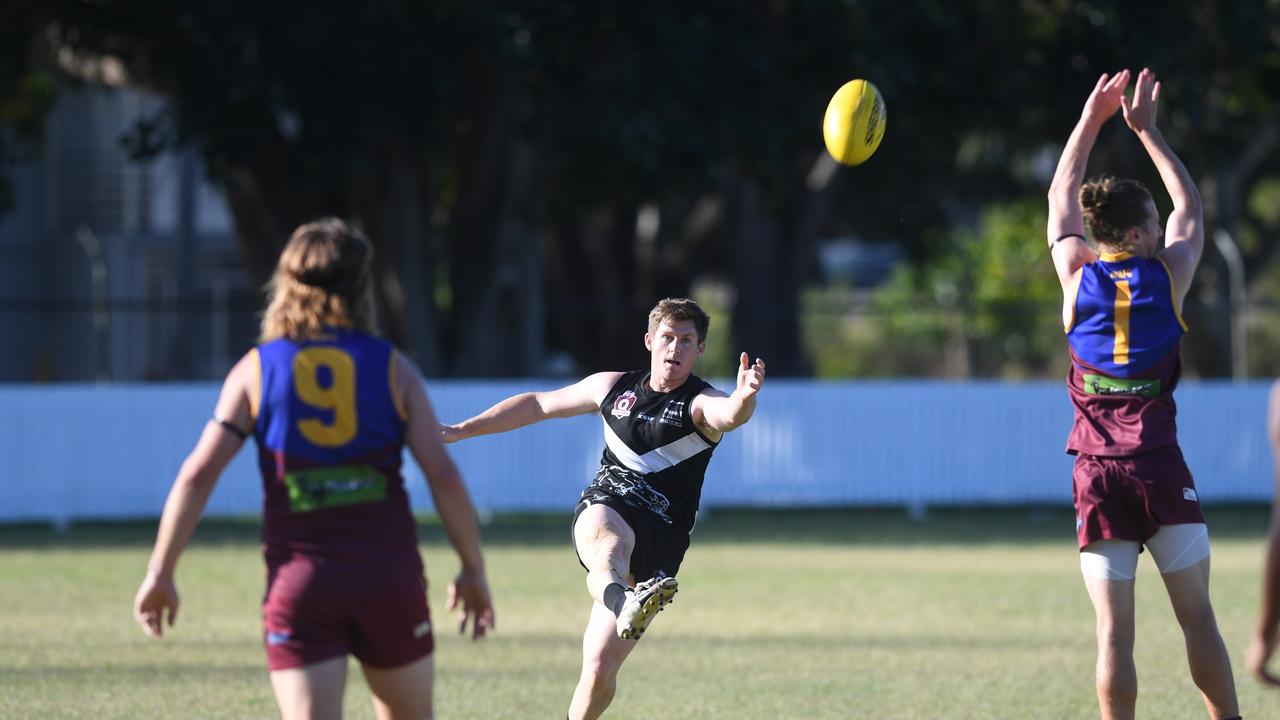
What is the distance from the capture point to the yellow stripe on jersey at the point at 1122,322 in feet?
19.3

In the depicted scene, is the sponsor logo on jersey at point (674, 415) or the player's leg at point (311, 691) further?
the sponsor logo on jersey at point (674, 415)

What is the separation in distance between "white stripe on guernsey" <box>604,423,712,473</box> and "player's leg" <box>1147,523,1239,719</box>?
1.79m

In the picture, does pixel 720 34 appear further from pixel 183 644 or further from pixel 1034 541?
pixel 183 644

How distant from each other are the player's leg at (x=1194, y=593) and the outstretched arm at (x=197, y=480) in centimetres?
324

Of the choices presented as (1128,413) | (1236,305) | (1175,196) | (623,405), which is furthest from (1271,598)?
(1236,305)

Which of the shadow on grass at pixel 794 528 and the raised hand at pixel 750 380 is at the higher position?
the raised hand at pixel 750 380

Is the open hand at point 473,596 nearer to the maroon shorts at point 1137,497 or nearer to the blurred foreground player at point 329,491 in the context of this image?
the blurred foreground player at point 329,491

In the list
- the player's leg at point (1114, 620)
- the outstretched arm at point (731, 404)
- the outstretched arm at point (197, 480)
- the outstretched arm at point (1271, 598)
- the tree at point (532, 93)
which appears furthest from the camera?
the tree at point (532, 93)

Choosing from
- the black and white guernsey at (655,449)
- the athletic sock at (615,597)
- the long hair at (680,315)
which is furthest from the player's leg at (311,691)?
the long hair at (680,315)

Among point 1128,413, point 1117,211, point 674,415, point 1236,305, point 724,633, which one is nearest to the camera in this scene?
point 1128,413

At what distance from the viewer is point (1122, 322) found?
19.3 feet

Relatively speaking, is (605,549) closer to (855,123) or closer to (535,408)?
(535,408)

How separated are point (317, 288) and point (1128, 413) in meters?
2.99

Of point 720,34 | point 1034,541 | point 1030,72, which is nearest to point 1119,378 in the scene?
point 1034,541
